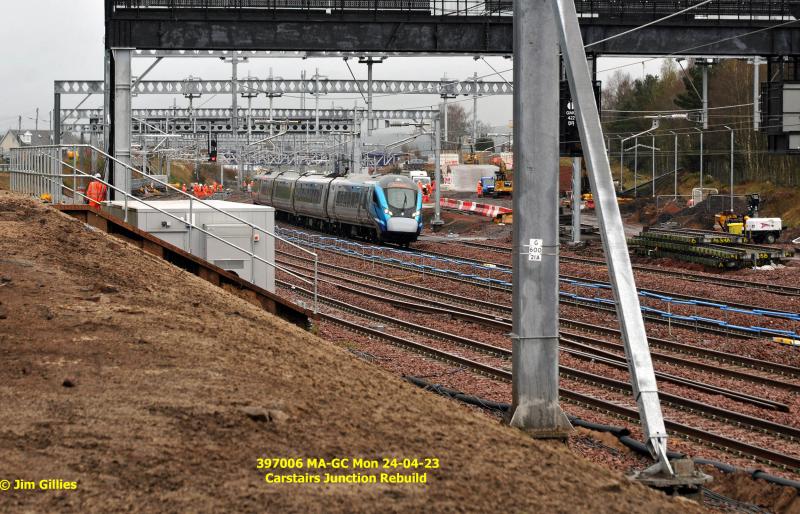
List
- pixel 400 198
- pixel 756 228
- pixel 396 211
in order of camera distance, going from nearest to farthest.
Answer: pixel 396 211 < pixel 400 198 < pixel 756 228

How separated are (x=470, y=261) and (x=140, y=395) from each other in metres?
29.9

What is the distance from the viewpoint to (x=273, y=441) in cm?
743

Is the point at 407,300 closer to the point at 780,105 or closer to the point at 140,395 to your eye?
the point at 780,105

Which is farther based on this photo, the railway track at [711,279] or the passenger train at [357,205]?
the passenger train at [357,205]

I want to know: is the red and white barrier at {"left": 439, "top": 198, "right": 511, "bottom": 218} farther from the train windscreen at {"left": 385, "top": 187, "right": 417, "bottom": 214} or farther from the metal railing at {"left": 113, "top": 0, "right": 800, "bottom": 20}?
the metal railing at {"left": 113, "top": 0, "right": 800, "bottom": 20}

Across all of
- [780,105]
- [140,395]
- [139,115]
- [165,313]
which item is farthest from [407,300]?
[139,115]

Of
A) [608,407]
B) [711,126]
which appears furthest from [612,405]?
[711,126]

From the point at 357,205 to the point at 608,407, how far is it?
32.8 meters

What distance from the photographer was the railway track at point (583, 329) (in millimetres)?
17250

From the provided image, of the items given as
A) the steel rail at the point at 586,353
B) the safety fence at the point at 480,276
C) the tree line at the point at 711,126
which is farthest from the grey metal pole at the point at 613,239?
the tree line at the point at 711,126

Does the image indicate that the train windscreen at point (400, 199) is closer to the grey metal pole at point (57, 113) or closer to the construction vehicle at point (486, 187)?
the grey metal pole at point (57, 113)

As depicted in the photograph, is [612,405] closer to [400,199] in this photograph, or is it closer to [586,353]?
[586,353]

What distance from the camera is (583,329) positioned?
22.7 m

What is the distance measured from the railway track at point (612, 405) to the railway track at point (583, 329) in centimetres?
218
